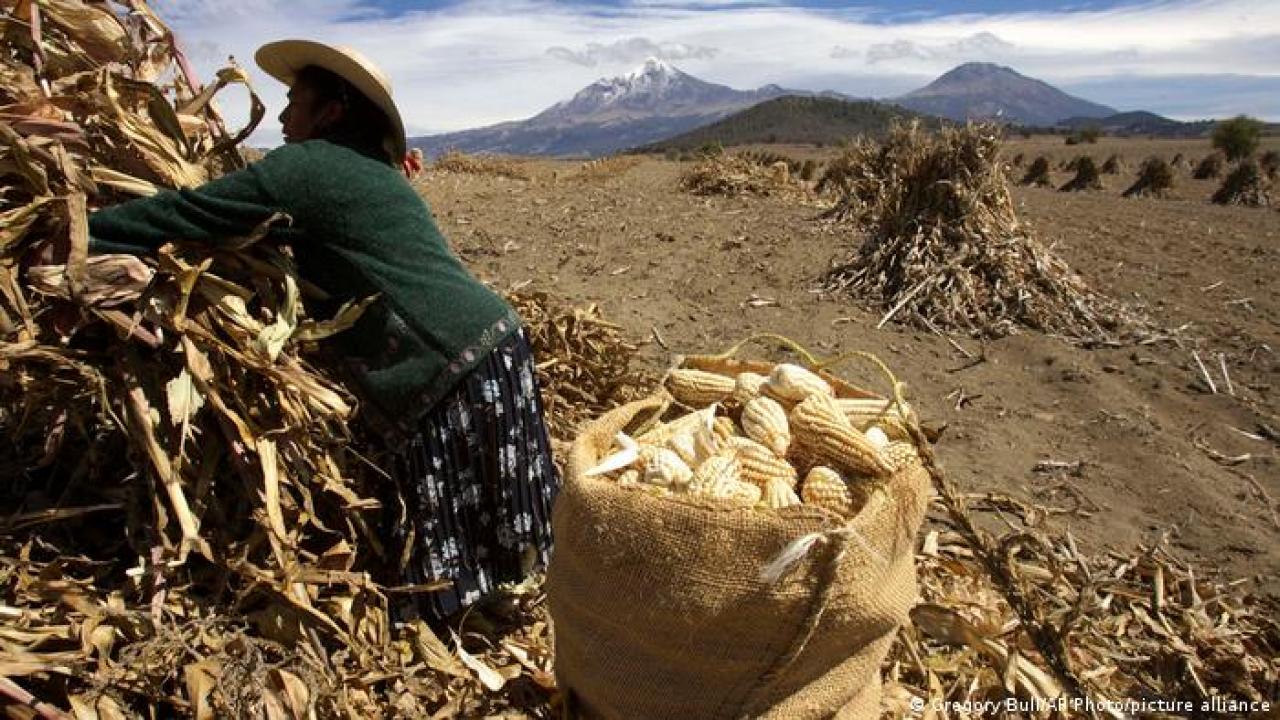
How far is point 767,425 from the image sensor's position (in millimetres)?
2123

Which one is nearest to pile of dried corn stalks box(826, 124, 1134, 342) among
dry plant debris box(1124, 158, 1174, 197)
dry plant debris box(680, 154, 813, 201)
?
dry plant debris box(680, 154, 813, 201)

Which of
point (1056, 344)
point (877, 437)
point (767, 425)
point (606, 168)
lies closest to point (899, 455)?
point (877, 437)

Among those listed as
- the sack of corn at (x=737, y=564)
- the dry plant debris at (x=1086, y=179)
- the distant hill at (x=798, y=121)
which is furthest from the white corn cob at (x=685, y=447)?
the distant hill at (x=798, y=121)

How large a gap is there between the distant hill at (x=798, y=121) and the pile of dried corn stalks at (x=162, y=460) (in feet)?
330

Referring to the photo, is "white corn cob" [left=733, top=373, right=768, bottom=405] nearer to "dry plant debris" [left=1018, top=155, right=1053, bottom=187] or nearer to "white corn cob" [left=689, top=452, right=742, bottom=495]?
"white corn cob" [left=689, top=452, right=742, bottom=495]

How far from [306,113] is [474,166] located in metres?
17.2

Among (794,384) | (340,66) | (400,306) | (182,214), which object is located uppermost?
(340,66)

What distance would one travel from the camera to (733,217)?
34.2 feet

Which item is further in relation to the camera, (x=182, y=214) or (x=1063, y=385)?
(x=1063, y=385)

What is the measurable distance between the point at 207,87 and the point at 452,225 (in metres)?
6.55

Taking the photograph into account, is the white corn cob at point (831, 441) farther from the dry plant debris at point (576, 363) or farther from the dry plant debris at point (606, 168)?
the dry plant debris at point (606, 168)

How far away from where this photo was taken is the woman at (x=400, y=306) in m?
2.21

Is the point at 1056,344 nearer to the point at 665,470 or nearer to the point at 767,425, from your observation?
the point at 767,425

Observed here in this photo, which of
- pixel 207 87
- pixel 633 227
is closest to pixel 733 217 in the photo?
pixel 633 227
